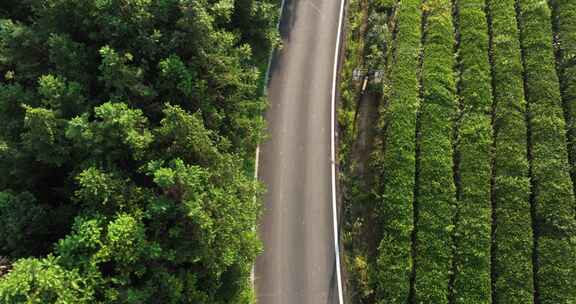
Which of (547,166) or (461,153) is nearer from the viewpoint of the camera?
(547,166)

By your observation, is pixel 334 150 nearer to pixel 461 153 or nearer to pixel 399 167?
pixel 399 167

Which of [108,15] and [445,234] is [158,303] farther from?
[445,234]

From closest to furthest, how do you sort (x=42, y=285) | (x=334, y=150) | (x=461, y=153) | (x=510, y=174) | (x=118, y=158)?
(x=42, y=285) → (x=118, y=158) → (x=510, y=174) → (x=461, y=153) → (x=334, y=150)

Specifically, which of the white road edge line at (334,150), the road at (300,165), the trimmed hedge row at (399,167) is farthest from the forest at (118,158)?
the trimmed hedge row at (399,167)

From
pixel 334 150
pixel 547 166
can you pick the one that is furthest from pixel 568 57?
pixel 334 150

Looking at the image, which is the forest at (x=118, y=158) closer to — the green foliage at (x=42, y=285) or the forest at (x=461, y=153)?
the green foliage at (x=42, y=285)

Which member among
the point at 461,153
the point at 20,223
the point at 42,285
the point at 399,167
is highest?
the point at 461,153
